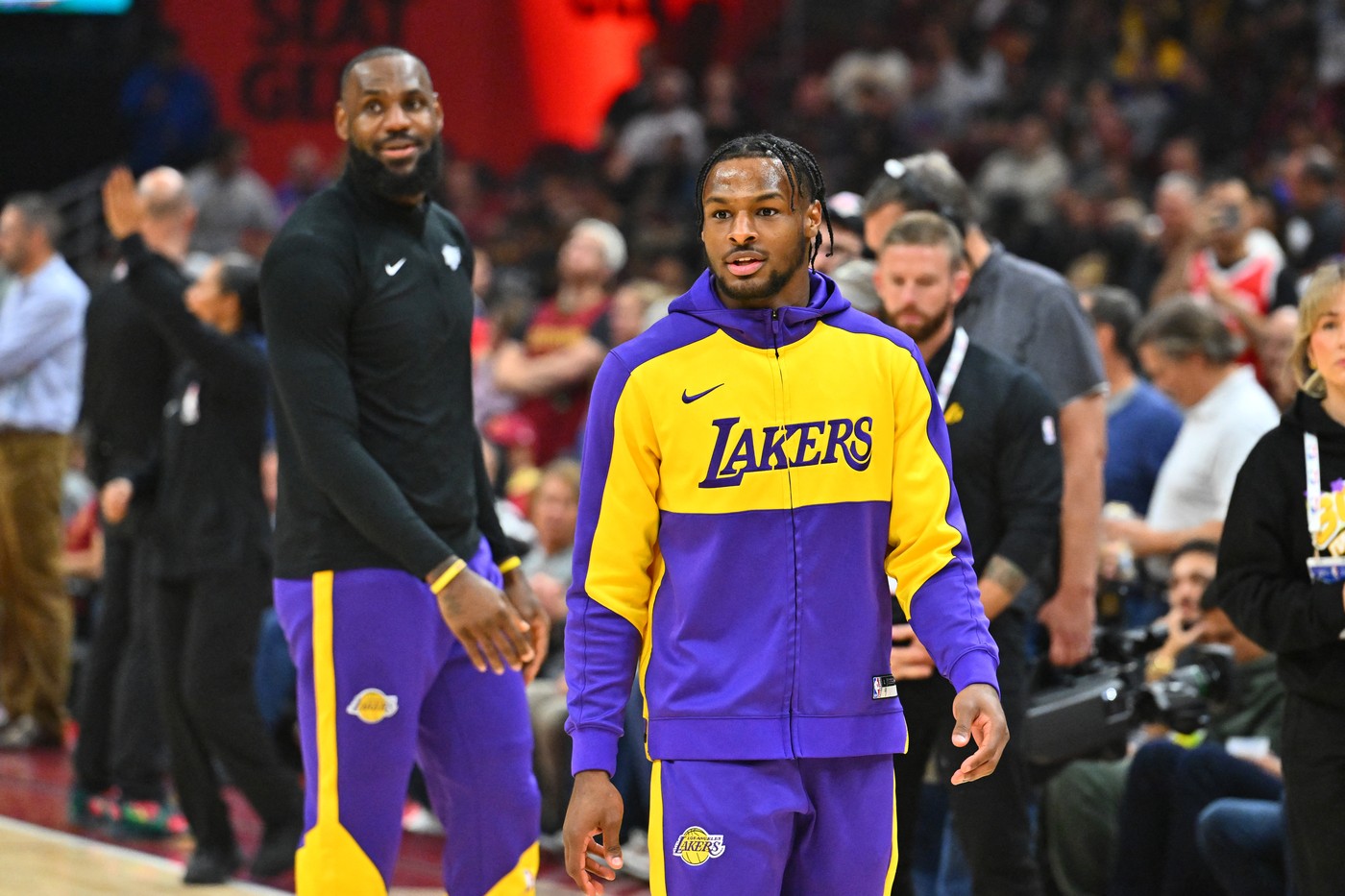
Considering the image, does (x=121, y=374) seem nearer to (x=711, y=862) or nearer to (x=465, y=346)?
(x=465, y=346)

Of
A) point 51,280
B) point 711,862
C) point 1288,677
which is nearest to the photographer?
point 711,862

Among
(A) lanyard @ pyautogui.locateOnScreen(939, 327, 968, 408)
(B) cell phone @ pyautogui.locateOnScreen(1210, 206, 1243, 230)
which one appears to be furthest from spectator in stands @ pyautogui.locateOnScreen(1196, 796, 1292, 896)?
(B) cell phone @ pyautogui.locateOnScreen(1210, 206, 1243, 230)

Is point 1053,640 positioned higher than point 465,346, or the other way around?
point 465,346

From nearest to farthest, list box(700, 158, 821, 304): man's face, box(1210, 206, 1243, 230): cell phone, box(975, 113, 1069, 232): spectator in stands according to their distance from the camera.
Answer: box(700, 158, 821, 304): man's face, box(1210, 206, 1243, 230): cell phone, box(975, 113, 1069, 232): spectator in stands

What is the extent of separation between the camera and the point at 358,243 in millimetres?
3834

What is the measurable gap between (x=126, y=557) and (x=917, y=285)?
368 centimetres

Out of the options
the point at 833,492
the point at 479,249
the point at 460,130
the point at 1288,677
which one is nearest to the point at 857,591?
the point at 833,492

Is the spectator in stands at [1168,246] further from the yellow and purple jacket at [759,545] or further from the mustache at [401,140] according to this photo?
the yellow and purple jacket at [759,545]

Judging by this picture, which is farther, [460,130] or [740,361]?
[460,130]

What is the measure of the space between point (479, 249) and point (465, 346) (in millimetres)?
9605

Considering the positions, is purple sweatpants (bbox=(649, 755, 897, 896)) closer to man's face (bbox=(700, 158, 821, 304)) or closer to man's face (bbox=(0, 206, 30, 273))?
man's face (bbox=(700, 158, 821, 304))

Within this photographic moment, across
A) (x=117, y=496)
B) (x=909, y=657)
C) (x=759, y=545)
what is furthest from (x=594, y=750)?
(x=117, y=496)

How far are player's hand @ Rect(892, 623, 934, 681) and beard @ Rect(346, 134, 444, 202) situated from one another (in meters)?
1.43

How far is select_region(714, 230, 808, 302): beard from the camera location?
9.59ft
